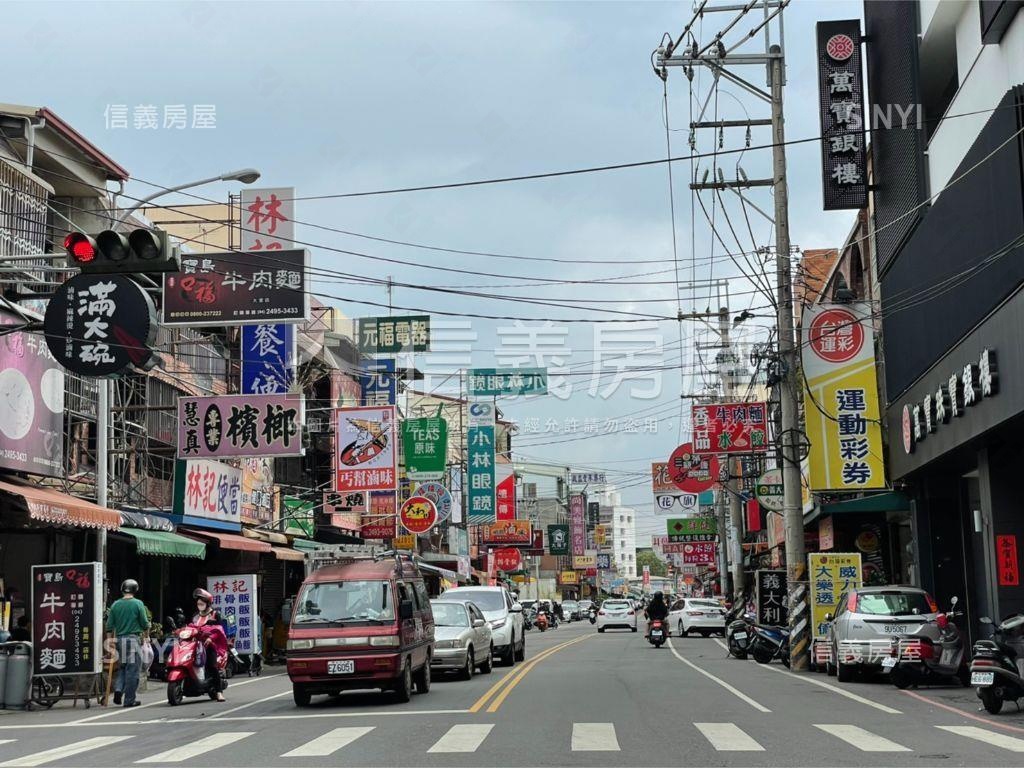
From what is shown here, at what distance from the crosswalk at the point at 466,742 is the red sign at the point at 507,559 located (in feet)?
201

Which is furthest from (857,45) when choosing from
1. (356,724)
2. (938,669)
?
(356,724)

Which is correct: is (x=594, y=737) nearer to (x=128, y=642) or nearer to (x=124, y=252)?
(x=124, y=252)

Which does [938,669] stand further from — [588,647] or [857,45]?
[588,647]

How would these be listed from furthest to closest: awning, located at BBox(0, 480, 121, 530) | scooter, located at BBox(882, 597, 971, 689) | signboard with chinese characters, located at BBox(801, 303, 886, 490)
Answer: signboard with chinese characters, located at BBox(801, 303, 886, 490), scooter, located at BBox(882, 597, 971, 689), awning, located at BBox(0, 480, 121, 530)

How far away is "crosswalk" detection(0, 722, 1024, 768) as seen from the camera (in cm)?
1182

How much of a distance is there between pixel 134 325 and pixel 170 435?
1497cm

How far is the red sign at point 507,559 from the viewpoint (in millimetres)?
75312

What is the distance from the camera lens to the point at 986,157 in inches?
793

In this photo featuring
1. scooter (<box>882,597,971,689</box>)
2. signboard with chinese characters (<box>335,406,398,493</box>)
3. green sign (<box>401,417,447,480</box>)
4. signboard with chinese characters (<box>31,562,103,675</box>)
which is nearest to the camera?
signboard with chinese characters (<box>31,562,103,675</box>)

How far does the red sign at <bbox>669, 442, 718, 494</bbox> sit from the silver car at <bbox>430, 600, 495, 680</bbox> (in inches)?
866

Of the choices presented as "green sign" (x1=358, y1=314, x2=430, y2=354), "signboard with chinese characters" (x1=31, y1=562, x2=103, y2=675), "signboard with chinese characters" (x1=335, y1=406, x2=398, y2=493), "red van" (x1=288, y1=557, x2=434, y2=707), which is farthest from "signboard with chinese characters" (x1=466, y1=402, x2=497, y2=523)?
"red van" (x1=288, y1=557, x2=434, y2=707)

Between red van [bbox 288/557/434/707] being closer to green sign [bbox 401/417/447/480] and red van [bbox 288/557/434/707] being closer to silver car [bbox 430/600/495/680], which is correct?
silver car [bbox 430/600/495/680]

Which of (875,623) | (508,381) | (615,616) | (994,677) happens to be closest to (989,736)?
(994,677)

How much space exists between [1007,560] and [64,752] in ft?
52.3
